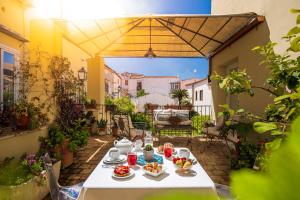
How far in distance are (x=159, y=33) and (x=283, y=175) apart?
6074 millimetres

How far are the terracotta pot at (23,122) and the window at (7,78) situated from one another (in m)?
0.41

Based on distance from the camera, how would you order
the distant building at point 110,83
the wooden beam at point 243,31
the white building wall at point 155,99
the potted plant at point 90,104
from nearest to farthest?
the wooden beam at point 243,31 → the potted plant at point 90,104 → the distant building at point 110,83 → the white building wall at point 155,99

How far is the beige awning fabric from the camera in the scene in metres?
4.55

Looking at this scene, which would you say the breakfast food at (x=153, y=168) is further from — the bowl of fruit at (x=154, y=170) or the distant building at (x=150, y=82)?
the distant building at (x=150, y=82)

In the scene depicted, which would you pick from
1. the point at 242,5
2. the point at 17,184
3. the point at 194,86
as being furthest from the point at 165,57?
the point at 194,86

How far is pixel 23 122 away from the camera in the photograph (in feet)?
11.3

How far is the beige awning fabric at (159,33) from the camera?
455 cm

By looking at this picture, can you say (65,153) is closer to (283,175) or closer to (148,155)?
(148,155)

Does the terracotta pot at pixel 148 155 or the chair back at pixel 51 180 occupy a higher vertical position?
the terracotta pot at pixel 148 155

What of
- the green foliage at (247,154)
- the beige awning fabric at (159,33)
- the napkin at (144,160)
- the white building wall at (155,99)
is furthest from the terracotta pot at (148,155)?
the white building wall at (155,99)

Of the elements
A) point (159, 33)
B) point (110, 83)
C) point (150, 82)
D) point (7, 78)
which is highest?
point (150, 82)

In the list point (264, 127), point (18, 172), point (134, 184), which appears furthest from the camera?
point (18, 172)

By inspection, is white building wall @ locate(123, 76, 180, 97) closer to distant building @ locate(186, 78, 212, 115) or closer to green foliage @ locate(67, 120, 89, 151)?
distant building @ locate(186, 78, 212, 115)

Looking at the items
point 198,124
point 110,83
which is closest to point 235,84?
point 198,124
